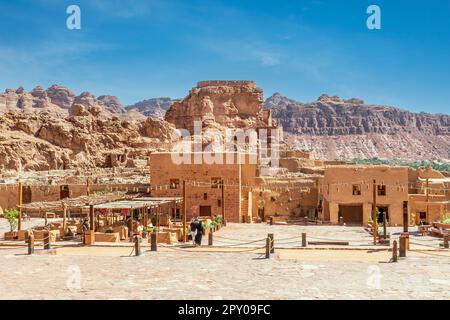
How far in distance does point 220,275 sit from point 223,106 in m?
94.4

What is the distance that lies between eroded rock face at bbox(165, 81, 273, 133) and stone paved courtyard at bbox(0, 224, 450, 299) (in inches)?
3299

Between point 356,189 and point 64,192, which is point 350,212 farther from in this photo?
point 64,192

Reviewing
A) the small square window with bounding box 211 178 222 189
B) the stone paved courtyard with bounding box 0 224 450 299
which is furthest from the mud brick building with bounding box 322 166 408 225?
the stone paved courtyard with bounding box 0 224 450 299

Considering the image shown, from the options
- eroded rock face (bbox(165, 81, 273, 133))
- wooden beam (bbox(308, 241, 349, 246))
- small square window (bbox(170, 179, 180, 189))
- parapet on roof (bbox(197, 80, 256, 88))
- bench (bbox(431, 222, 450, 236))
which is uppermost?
parapet on roof (bbox(197, 80, 256, 88))

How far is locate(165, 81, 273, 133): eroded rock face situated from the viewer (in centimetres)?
10450

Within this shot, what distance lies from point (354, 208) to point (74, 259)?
2713cm

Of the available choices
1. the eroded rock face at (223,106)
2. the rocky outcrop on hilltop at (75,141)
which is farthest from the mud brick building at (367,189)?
the eroded rock face at (223,106)

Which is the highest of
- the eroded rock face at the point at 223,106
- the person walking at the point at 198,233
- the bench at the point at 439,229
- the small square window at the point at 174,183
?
the eroded rock face at the point at 223,106

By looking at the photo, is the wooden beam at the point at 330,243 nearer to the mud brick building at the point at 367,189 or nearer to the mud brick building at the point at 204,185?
the mud brick building at the point at 204,185

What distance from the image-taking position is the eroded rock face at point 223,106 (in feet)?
343

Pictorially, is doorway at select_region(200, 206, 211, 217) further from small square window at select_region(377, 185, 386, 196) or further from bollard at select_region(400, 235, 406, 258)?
bollard at select_region(400, 235, 406, 258)

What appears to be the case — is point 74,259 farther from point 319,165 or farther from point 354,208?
point 319,165

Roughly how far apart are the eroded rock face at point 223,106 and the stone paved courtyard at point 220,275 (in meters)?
83.8

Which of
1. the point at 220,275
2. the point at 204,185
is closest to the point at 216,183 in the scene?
the point at 204,185
